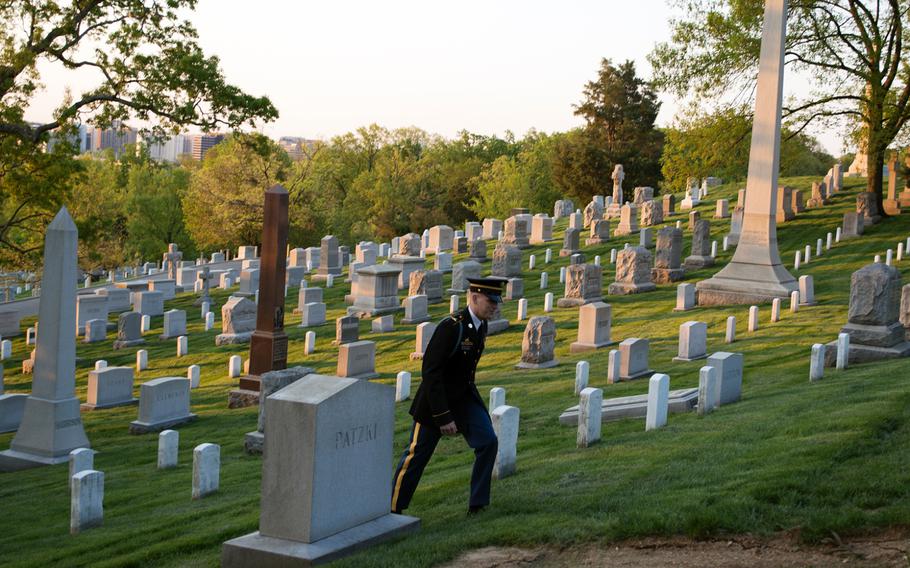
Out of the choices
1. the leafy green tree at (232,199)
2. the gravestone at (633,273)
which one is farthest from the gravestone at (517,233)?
the leafy green tree at (232,199)

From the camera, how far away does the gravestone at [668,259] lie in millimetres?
28188

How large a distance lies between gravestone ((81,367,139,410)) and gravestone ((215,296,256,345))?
19.3ft

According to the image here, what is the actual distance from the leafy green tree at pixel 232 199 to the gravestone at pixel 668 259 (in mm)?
37446

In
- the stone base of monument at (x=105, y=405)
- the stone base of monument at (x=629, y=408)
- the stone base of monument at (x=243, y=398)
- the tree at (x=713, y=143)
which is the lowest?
the stone base of monument at (x=105, y=405)

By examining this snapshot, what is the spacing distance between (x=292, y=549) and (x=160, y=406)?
37.6 ft

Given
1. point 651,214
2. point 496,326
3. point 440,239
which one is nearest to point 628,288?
point 496,326

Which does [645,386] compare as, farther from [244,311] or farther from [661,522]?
[244,311]

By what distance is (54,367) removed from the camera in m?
15.0

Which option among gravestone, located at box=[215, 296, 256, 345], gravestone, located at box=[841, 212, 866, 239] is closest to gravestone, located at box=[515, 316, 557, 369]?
gravestone, located at box=[215, 296, 256, 345]

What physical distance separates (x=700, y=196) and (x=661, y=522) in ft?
142

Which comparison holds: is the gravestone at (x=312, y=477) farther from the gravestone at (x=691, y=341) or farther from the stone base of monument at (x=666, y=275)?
the stone base of monument at (x=666, y=275)

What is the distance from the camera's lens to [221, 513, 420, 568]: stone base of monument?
6.38m

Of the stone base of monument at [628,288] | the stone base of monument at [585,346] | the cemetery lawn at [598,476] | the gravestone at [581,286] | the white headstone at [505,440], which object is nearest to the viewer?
the cemetery lawn at [598,476]

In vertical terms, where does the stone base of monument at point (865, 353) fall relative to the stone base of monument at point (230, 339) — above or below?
above
